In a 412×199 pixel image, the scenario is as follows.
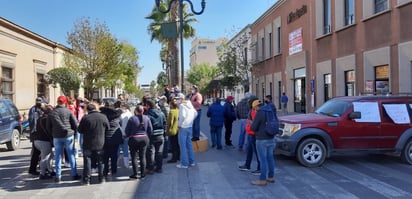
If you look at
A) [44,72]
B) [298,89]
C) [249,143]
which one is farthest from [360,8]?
[44,72]

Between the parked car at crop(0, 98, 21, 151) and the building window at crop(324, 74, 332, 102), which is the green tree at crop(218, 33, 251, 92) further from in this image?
the parked car at crop(0, 98, 21, 151)

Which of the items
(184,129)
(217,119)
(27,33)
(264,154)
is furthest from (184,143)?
(27,33)

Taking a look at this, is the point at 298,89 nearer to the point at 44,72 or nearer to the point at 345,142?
the point at 44,72

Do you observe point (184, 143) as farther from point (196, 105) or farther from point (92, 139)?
point (196, 105)

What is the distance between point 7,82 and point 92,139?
61.4 feet

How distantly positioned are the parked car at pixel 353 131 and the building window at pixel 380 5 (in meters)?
9.11

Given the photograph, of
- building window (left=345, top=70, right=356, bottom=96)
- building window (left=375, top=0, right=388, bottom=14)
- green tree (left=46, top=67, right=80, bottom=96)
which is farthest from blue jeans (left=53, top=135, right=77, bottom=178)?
green tree (left=46, top=67, right=80, bottom=96)

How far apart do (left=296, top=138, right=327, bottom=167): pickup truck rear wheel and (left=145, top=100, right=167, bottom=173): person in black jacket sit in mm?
3161

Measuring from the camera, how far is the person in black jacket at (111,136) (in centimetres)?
879

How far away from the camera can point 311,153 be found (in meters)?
9.80

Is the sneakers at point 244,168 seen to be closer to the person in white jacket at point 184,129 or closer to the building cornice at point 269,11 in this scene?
the person in white jacket at point 184,129

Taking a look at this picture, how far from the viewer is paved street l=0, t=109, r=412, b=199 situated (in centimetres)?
737

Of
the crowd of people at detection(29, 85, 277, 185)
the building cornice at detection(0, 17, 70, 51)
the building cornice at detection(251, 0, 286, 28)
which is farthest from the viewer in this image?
the building cornice at detection(251, 0, 286, 28)

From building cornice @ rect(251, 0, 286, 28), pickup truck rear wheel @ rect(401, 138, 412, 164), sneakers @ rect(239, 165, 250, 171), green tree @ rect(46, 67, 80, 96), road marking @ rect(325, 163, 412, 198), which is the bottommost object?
road marking @ rect(325, 163, 412, 198)
